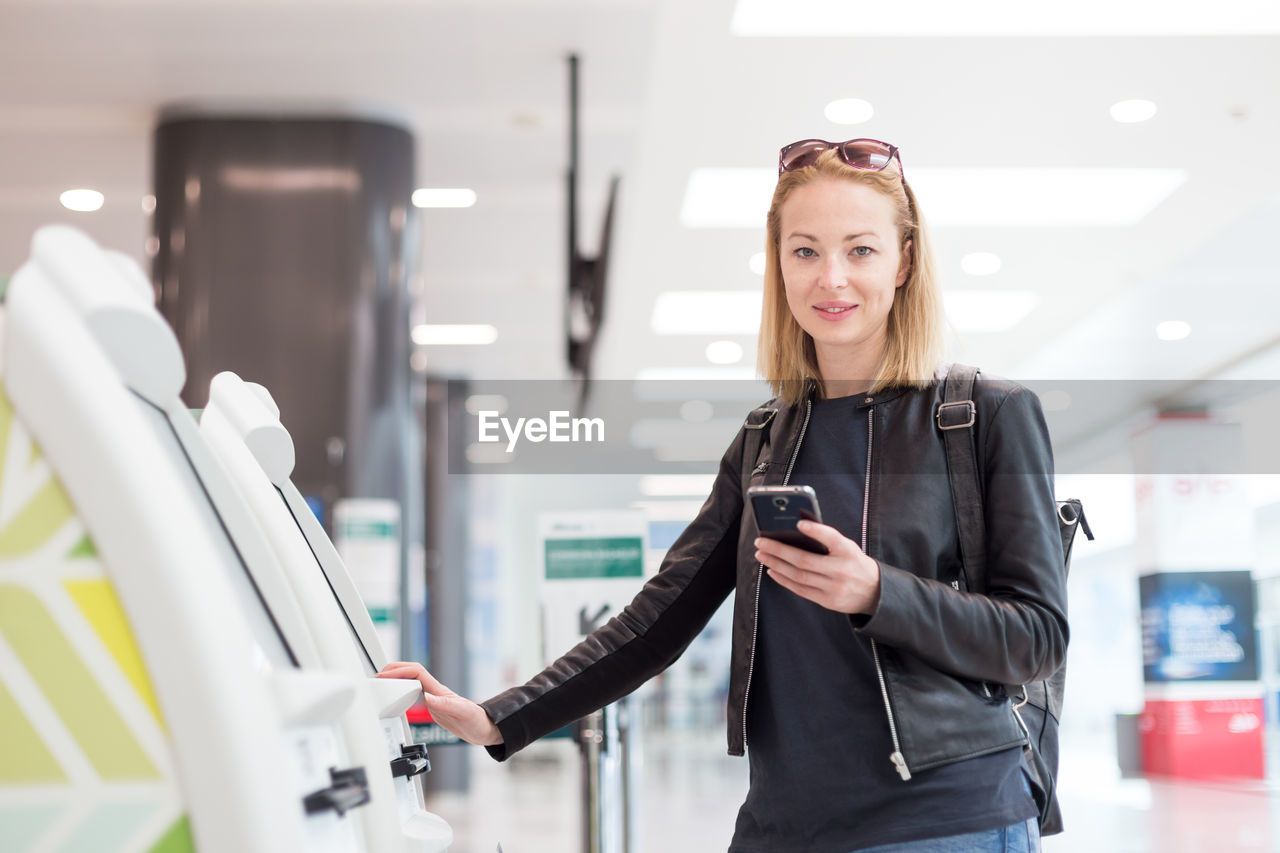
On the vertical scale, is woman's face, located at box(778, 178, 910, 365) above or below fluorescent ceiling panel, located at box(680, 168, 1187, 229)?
below

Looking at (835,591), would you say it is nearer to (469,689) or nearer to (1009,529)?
(1009,529)

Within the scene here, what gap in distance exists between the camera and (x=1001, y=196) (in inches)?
294

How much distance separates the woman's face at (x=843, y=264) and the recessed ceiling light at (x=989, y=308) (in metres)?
7.83

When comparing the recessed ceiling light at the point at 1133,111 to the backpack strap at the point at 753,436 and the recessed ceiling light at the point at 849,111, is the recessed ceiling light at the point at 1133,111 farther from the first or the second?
the backpack strap at the point at 753,436

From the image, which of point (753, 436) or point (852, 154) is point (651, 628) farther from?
point (852, 154)

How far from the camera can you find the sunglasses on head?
1.60 m

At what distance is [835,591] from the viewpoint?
1.31 meters

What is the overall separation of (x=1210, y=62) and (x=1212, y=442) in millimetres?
8801

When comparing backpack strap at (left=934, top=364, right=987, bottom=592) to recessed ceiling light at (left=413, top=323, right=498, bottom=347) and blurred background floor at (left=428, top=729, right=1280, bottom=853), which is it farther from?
recessed ceiling light at (left=413, top=323, right=498, bottom=347)

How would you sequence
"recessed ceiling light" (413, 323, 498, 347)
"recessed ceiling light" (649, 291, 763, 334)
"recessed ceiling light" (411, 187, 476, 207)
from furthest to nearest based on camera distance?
"recessed ceiling light" (413, 323, 498, 347), "recessed ceiling light" (649, 291, 763, 334), "recessed ceiling light" (411, 187, 476, 207)

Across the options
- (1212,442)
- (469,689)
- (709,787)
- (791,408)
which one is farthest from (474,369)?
(791,408)

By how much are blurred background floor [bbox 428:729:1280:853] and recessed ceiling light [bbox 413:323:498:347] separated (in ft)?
11.1

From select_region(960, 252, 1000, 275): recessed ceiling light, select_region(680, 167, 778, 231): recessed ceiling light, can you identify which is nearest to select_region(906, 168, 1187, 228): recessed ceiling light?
select_region(960, 252, 1000, 275): recessed ceiling light

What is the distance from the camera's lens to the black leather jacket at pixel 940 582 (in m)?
1.35
